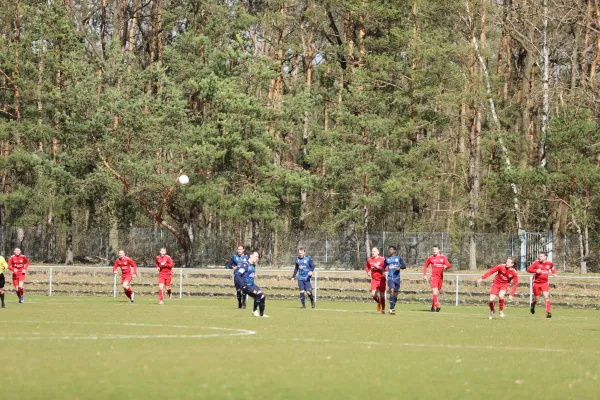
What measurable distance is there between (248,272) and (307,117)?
117ft

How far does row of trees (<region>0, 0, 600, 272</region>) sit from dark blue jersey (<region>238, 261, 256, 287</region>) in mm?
24956

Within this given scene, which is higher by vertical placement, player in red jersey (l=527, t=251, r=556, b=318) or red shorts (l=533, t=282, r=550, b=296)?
player in red jersey (l=527, t=251, r=556, b=318)

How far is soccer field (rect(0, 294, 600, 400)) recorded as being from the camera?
1296cm

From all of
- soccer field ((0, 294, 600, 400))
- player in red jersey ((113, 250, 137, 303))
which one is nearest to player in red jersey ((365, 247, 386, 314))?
soccer field ((0, 294, 600, 400))

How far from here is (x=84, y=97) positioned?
5778cm

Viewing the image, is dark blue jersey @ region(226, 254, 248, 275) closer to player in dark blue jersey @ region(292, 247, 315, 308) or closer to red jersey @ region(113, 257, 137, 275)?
player in dark blue jersey @ region(292, 247, 315, 308)

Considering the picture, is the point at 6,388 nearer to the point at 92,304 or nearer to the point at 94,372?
the point at 94,372

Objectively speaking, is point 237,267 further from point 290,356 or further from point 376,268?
point 290,356

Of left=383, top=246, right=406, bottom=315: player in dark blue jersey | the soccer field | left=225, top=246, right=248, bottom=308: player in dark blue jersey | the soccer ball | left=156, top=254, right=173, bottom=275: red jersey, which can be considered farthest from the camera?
the soccer ball

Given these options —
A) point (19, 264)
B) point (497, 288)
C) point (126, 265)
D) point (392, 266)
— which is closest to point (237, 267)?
point (392, 266)

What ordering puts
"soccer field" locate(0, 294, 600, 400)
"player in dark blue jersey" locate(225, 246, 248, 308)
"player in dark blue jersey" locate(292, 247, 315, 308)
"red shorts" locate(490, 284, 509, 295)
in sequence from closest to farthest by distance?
"soccer field" locate(0, 294, 600, 400) → "red shorts" locate(490, 284, 509, 295) → "player in dark blue jersey" locate(225, 246, 248, 308) → "player in dark blue jersey" locate(292, 247, 315, 308)

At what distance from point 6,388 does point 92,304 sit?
2324 centimetres

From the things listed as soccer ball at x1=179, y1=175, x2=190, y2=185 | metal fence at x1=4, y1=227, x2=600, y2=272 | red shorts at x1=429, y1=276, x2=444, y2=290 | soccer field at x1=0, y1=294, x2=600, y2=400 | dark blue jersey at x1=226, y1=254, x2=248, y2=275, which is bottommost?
soccer field at x1=0, y1=294, x2=600, y2=400

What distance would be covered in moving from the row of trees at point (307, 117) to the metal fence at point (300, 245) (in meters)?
0.81
